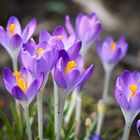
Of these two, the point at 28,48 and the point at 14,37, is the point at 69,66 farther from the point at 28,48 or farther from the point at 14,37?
the point at 14,37

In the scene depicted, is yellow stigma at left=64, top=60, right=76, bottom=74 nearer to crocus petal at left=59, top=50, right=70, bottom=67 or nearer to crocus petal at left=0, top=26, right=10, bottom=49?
crocus petal at left=59, top=50, right=70, bottom=67

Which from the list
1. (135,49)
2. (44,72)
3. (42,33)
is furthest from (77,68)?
(135,49)

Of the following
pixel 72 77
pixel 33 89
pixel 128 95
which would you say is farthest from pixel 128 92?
pixel 33 89

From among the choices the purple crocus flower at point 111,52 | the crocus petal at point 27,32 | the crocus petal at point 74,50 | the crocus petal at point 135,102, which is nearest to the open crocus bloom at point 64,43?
the crocus petal at point 74,50

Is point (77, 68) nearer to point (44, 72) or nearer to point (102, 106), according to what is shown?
point (44, 72)

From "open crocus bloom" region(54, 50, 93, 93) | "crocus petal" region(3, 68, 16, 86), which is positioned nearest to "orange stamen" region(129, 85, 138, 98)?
"open crocus bloom" region(54, 50, 93, 93)
